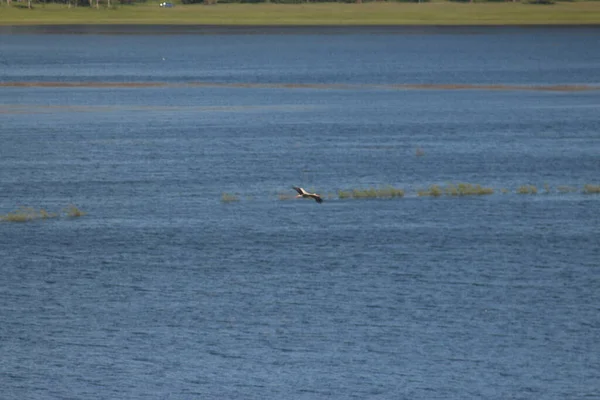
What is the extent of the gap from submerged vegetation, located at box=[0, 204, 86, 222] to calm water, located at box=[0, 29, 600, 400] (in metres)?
0.64

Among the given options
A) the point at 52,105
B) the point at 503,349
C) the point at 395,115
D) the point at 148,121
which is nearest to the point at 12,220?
the point at 503,349

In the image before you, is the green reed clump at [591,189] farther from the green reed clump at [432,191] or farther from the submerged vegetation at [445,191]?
the green reed clump at [432,191]

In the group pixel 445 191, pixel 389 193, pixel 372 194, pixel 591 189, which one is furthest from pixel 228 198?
pixel 591 189

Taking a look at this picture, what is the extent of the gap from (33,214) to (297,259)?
12.6m

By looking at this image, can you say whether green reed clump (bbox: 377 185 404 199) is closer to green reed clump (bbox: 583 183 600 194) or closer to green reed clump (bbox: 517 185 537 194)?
green reed clump (bbox: 517 185 537 194)

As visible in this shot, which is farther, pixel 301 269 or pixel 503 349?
pixel 301 269

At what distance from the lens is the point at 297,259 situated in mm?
43344

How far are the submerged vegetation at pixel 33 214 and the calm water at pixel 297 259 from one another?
0.64 metres

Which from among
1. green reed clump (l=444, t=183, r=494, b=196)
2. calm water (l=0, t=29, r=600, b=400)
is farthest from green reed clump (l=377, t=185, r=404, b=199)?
green reed clump (l=444, t=183, r=494, b=196)

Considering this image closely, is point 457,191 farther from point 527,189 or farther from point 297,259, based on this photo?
point 297,259

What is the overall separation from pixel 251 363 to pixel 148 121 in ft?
197

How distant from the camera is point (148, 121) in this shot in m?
89.5

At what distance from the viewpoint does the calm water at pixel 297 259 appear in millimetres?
30391

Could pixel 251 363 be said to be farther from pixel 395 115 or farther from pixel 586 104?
pixel 586 104
